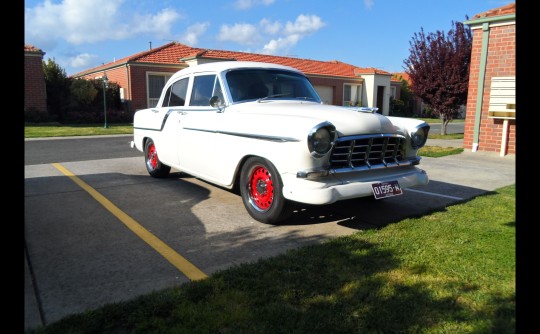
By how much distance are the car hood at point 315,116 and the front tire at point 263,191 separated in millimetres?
549

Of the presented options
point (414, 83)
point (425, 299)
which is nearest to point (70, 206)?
point (425, 299)

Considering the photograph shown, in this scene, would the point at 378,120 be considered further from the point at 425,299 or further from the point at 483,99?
the point at 483,99

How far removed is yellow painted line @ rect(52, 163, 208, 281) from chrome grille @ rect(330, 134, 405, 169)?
1815 millimetres

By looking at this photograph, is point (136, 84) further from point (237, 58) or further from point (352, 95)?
point (352, 95)

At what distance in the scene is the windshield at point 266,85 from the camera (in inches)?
215

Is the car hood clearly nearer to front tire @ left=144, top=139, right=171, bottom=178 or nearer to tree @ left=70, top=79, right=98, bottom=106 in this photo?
front tire @ left=144, top=139, right=171, bottom=178

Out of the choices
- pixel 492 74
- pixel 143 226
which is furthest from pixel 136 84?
pixel 143 226

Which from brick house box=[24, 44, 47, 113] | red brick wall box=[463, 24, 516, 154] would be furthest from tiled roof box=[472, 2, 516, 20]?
brick house box=[24, 44, 47, 113]

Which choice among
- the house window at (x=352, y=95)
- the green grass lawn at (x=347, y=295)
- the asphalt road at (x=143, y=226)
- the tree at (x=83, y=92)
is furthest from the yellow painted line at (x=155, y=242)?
the house window at (x=352, y=95)

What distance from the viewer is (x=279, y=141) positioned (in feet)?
14.1

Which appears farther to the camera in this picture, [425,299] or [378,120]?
[378,120]

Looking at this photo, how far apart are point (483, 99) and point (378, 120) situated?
320 inches

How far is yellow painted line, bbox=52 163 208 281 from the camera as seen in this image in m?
3.45
